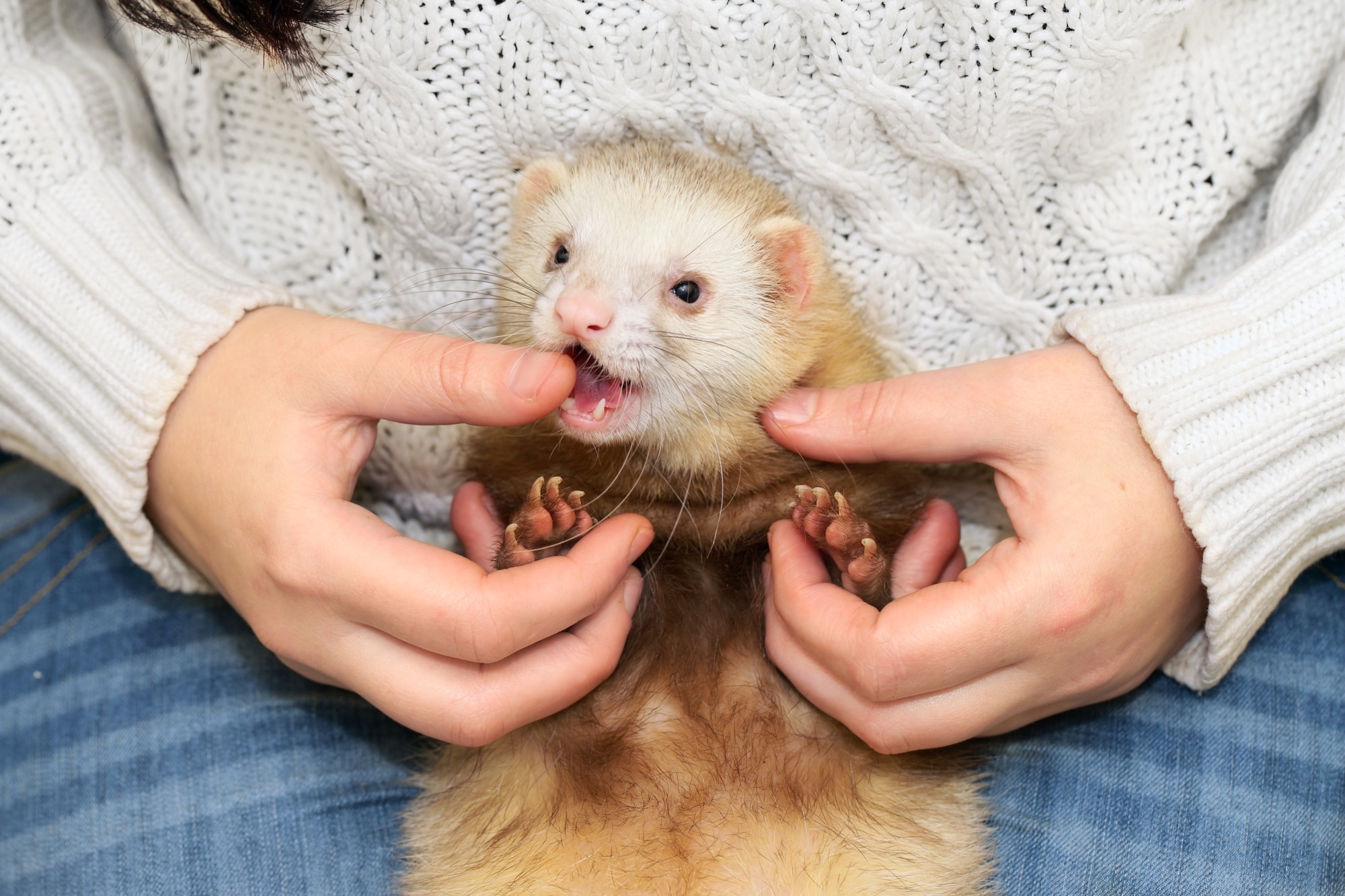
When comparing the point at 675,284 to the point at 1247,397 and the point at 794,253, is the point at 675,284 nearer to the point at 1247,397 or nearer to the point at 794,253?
the point at 794,253

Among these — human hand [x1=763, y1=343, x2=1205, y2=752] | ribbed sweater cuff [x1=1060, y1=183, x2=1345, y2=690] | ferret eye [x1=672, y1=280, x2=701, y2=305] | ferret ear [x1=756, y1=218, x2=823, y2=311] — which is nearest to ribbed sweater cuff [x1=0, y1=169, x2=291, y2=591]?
ferret eye [x1=672, y1=280, x2=701, y2=305]

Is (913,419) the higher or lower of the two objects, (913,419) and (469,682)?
the higher

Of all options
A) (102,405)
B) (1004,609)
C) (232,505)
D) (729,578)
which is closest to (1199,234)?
(1004,609)

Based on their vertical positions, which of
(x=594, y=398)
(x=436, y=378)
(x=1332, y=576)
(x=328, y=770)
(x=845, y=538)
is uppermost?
(x=436, y=378)

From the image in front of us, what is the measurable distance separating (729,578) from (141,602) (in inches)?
30.4

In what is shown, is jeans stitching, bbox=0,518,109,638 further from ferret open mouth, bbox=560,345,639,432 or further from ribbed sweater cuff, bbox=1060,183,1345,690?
ribbed sweater cuff, bbox=1060,183,1345,690

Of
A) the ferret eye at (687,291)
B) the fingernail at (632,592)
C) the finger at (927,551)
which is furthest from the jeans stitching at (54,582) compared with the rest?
the finger at (927,551)

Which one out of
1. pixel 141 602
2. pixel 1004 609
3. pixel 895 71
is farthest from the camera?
pixel 141 602

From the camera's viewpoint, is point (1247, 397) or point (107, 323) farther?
point (107, 323)

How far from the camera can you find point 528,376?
1.03 metres

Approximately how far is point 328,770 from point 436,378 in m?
0.55

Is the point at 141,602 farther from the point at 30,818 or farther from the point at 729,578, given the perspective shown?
the point at 729,578

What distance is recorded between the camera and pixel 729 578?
1.32 metres

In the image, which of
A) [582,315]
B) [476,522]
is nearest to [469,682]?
[476,522]
